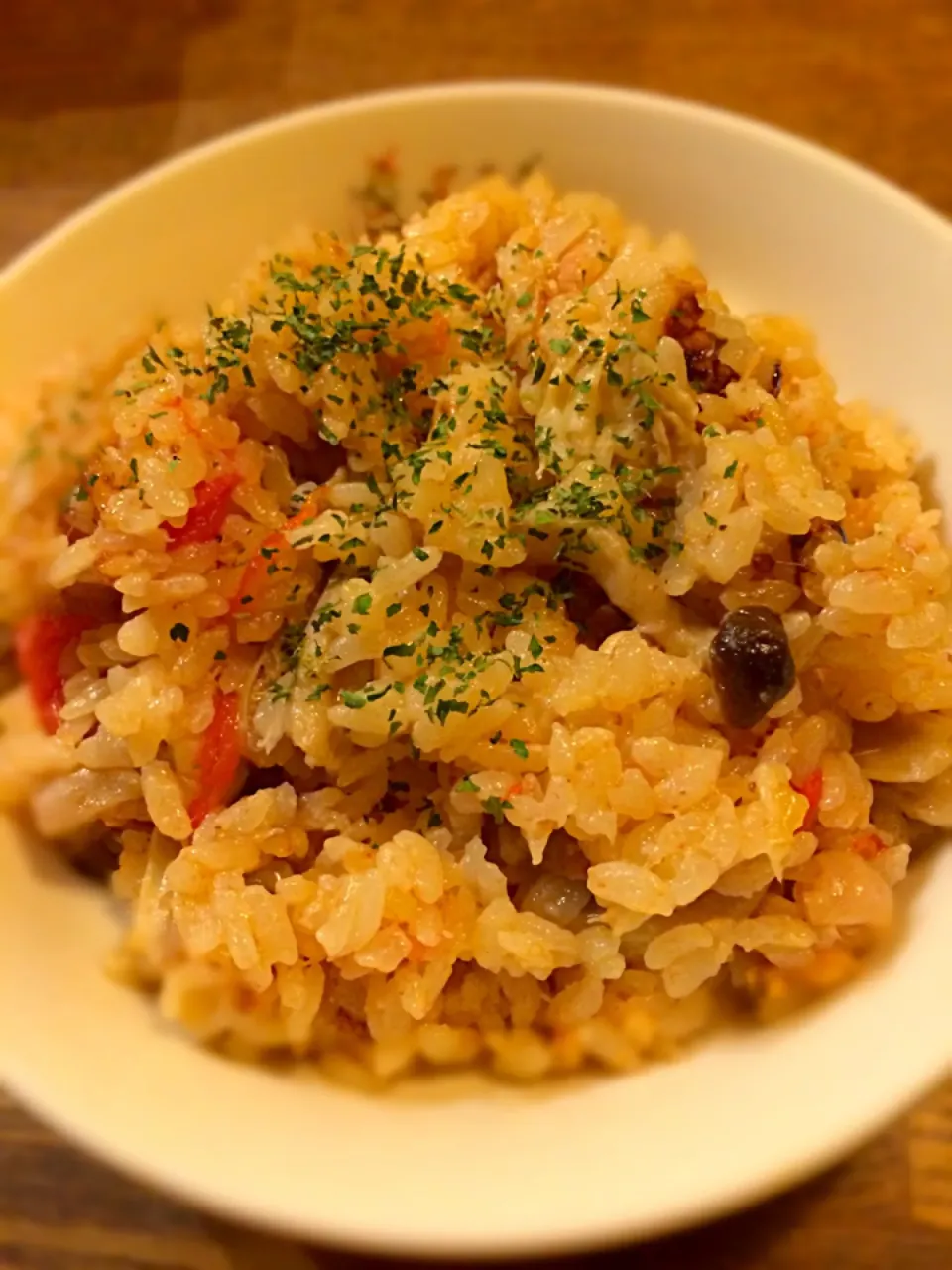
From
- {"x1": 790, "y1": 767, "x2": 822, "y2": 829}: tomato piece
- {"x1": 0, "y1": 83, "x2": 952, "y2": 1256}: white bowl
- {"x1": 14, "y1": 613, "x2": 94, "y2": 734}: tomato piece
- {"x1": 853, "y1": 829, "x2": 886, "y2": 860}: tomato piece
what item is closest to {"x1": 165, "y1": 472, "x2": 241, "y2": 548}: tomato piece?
{"x1": 14, "y1": 613, "x2": 94, "y2": 734}: tomato piece

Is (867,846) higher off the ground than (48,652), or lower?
lower

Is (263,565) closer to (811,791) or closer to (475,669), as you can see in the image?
(475,669)

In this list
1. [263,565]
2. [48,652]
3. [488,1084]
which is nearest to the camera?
[488,1084]

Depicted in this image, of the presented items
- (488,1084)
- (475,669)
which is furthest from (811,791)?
(488,1084)

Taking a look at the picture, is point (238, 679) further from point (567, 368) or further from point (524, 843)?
point (567, 368)

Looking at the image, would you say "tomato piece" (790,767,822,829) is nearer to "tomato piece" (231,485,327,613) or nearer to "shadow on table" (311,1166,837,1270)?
"shadow on table" (311,1166,837,1270)

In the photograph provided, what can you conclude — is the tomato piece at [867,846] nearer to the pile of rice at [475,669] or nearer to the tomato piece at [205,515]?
the pile of rice at [475,669]
